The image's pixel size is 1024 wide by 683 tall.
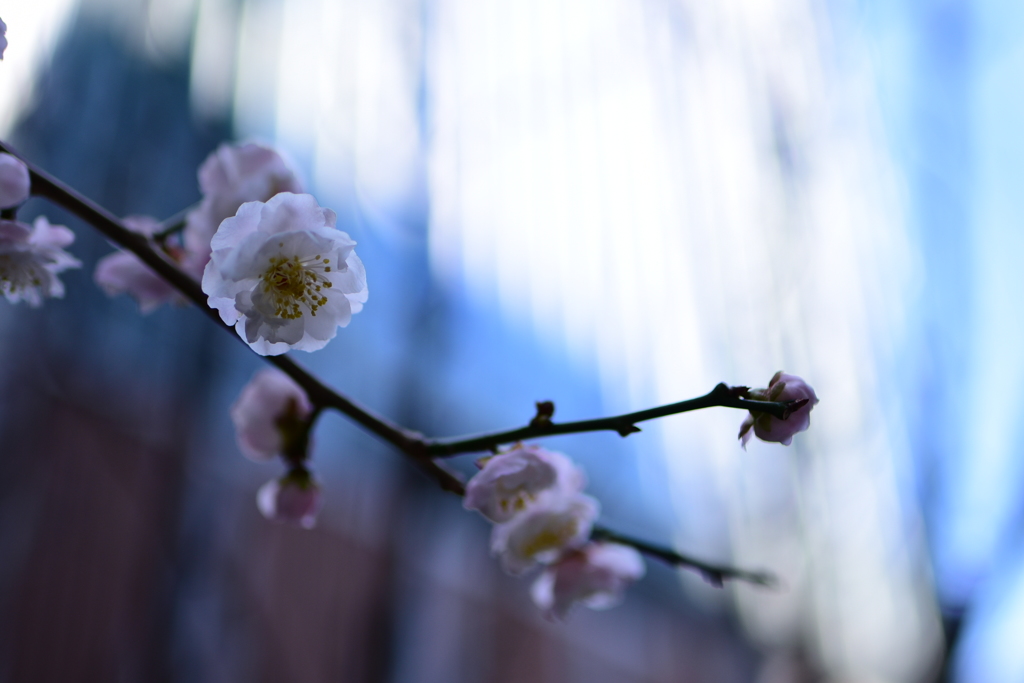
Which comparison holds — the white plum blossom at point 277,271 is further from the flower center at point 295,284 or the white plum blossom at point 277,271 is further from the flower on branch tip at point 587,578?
the flower on branch tip at point 587,578

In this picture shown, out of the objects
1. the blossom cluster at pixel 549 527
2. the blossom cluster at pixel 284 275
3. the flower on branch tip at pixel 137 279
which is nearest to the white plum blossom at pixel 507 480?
the blossom cluster at pixel 549 527

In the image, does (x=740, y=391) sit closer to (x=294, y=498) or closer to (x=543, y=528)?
(x=543, y=528)

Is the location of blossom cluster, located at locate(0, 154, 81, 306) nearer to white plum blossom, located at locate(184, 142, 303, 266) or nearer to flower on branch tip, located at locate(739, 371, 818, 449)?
white plum blossom, located at locate(184, 142, 303, 266)

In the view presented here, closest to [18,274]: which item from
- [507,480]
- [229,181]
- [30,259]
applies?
[30,259]

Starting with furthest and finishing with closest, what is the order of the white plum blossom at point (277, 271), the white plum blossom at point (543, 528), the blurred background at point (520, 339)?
the blurred background at point (520, 339)
the white plum blossom at point (543, 528)
the white plum blossom at point (277, 271)

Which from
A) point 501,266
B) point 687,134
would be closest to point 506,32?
point 501,266
